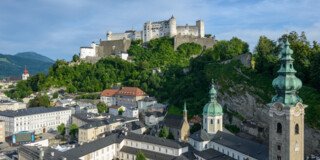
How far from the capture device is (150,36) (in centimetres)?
10812

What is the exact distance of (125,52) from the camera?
104 m

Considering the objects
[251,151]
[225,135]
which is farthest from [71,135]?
[251,151]

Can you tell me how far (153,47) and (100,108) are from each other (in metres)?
30.1

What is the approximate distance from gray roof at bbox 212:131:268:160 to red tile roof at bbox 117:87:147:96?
31.9 metres

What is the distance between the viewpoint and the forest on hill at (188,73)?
5378 centimetres

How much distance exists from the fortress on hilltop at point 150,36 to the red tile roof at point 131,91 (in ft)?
75.9

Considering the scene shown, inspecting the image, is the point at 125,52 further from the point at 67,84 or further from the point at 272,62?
the point at 272,62

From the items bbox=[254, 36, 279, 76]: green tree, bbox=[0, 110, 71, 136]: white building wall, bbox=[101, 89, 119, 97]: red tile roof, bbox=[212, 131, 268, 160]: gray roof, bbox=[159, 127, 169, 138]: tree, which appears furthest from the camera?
bbox=[101, 89, 119, 97]: red tile roof

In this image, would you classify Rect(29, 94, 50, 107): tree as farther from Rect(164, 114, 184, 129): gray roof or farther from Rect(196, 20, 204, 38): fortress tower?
Rect(196, 20, 204, 38): fortress tower

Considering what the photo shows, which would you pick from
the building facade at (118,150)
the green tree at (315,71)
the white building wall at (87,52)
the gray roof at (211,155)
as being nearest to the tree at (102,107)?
the building facade at (118,150)

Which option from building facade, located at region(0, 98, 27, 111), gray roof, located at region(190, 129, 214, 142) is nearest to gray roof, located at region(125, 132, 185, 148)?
gray roof, located at region(190, 129, 214, 142)

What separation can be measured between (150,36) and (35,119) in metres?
46.3

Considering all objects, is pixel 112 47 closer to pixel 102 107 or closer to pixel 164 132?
pixel 102 107

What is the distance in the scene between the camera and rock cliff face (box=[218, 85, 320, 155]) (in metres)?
50.9
